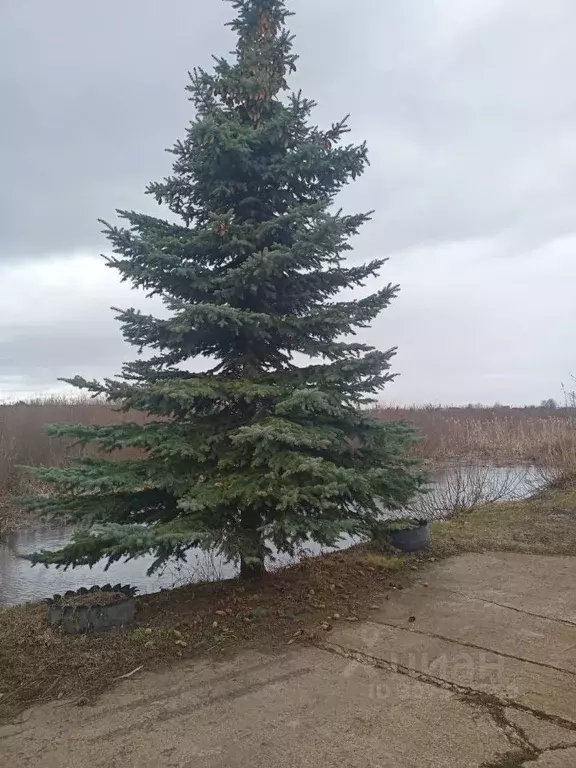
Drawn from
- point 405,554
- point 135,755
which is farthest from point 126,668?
point 405,554

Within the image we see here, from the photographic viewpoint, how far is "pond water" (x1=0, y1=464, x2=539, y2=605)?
7.61 metres

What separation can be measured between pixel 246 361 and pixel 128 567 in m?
5.36

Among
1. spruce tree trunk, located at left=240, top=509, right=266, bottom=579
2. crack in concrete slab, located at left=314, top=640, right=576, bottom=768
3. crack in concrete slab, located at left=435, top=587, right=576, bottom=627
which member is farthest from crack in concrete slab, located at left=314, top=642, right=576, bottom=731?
crack in concrete slab, located at left=435, top=587, right=576, bottom=627

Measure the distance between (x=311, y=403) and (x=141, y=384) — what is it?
1.34 m

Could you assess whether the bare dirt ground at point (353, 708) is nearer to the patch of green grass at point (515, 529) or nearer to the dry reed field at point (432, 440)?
the patch of green grass at point (515, 529)

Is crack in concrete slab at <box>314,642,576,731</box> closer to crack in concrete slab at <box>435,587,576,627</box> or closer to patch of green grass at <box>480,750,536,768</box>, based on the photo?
patch of green grass at <box>480,750,536,768</box>

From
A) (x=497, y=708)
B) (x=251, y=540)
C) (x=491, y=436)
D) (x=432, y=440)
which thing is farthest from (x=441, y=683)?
(x=491, y=436)

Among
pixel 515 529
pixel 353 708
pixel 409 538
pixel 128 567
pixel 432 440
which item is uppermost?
pixel 432 440

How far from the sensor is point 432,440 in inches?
695

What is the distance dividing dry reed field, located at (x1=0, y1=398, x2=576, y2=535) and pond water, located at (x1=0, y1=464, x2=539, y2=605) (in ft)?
2.95

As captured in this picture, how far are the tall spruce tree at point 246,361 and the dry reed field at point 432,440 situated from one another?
192 inches

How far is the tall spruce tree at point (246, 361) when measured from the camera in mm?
4109

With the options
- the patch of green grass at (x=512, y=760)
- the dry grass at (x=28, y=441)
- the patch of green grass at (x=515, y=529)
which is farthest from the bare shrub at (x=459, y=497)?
the patch of green grass at (x=512, y=760)

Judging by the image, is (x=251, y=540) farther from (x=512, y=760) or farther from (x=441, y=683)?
(x=512, y=760)
